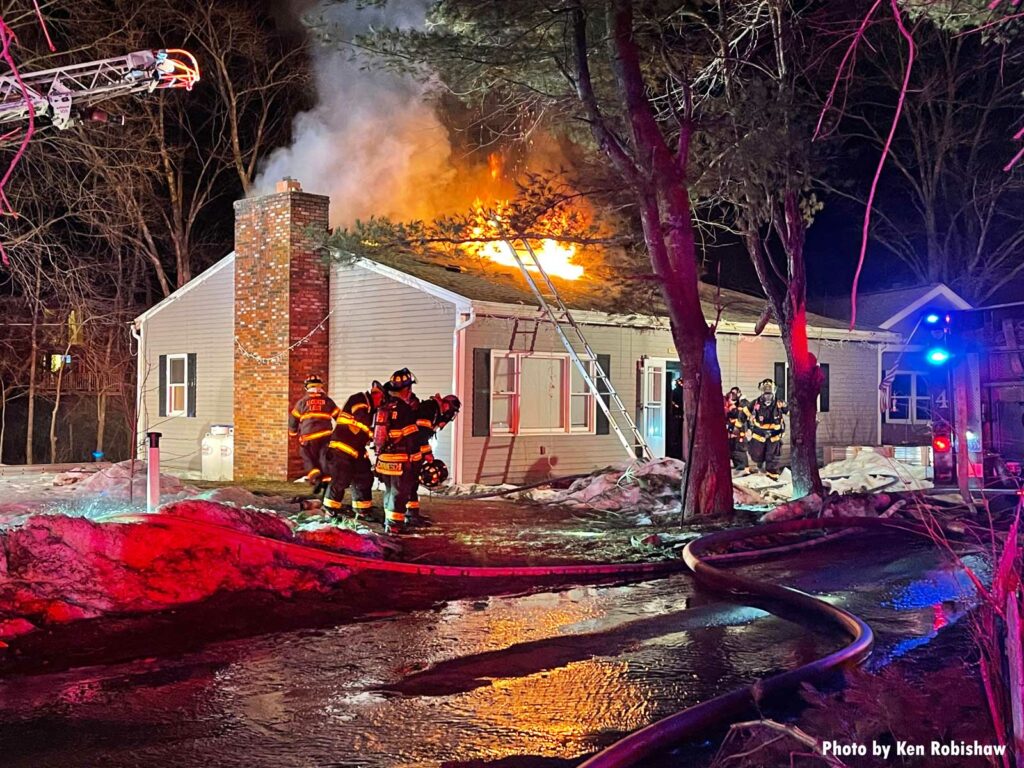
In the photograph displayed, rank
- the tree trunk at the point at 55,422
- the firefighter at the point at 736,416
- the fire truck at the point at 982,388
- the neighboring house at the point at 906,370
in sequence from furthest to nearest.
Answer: the tree trunk at the point at 55,422
the neighboring house at the point at 906,370
the firefighter at the point at 736,416
the fire truck at the point at 982,388

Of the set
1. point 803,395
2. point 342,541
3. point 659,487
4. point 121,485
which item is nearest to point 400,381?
point 342,541

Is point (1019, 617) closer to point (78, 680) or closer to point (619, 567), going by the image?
point (78, 680)

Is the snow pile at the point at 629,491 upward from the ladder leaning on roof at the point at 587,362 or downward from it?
downward

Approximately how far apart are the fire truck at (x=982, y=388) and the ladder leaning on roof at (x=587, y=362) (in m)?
5.32

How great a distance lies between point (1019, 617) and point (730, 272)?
2956cm

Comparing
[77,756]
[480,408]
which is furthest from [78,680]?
[480,408]

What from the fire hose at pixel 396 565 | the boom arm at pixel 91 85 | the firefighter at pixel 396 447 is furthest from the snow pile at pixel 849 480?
the boom arm at pixel 91 85

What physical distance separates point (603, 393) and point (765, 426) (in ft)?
9.54

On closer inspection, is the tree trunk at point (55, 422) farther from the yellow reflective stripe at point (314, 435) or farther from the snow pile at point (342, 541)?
the snow pile at point (342, 541)

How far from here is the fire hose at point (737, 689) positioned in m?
3.86

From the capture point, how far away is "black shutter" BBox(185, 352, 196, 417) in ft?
60.1

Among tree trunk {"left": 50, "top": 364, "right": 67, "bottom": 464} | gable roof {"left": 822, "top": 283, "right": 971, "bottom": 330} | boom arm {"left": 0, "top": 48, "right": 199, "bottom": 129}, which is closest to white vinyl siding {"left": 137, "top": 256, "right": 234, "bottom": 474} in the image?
boom arm {"left": 0, "top": 48, "right": 199, "bottom": 129}

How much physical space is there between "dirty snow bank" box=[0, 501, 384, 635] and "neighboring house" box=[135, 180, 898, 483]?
623cm

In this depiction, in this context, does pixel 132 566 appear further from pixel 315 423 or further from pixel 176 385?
pixel 176 385
